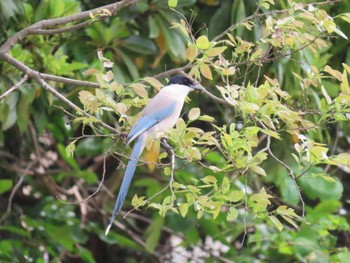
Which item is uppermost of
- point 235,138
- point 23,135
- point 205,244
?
point 235,138

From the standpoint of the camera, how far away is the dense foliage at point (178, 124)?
10.9 feet

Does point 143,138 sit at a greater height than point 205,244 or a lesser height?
greater

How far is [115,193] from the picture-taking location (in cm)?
579

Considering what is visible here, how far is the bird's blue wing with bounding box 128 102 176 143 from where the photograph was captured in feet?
11.1

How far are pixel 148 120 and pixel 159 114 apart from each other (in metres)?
0.11

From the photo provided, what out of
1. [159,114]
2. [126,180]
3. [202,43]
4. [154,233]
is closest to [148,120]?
[159,114]

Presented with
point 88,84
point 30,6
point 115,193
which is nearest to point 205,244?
point 115,193

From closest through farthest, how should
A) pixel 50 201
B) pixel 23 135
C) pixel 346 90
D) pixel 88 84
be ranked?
1. pixel 346 90
2. pixel 88 84
3. pixel 23 135
4. pixel 50 201

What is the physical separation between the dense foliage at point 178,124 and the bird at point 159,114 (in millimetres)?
57

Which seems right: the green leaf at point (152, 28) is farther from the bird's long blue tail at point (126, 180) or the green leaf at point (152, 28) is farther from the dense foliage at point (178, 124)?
the bird's long blue tail at point (126, 180)

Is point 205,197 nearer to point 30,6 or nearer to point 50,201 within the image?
point 30,6

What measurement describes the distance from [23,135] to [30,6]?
3.68 ft

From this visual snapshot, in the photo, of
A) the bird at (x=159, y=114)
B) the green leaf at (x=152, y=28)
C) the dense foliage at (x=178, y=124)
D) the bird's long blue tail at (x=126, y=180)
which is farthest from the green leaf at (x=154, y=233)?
the bird's long blue tail at (x=126, y=180)

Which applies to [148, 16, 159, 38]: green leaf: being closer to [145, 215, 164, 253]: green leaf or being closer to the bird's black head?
the bird's black head
